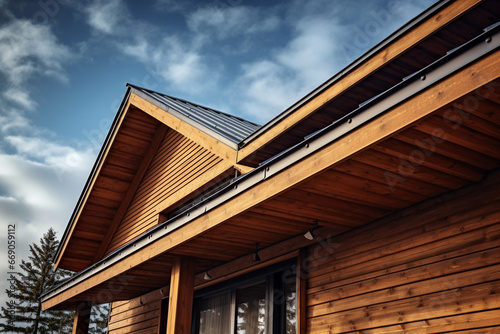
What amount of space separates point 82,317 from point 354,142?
7.99 m

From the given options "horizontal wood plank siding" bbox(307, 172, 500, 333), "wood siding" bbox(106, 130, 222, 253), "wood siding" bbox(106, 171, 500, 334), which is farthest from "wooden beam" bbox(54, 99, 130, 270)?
"horizontal wood plank siding" bbox(307, 172, 500, 333)

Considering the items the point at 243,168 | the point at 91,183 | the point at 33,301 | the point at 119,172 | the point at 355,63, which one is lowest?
the point at 243,168

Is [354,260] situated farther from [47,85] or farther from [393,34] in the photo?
[47,85]

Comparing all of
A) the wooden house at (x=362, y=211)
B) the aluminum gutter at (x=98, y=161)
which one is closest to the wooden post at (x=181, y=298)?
the wooden house at (x=362, y=211)

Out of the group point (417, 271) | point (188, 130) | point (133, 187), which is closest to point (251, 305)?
point (417, 271)

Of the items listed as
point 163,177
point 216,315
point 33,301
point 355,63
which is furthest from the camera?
point 33,301

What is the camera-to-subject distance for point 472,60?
2967mm

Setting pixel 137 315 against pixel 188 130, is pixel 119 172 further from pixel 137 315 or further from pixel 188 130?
pixel 188 130

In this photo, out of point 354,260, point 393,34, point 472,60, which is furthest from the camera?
point 354,260

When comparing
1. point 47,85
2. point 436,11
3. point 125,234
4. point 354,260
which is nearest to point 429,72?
point 436,11

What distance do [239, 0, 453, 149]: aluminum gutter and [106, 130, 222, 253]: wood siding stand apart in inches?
85.7

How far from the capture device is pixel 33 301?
33812mm

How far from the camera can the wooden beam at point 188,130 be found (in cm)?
739

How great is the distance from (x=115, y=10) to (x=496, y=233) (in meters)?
80.6
